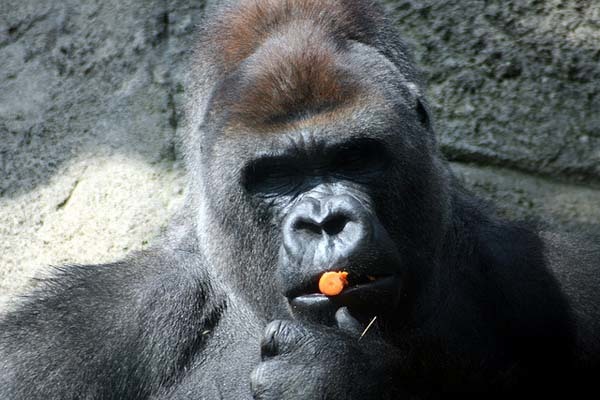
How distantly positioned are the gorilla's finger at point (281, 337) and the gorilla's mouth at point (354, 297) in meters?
0.08

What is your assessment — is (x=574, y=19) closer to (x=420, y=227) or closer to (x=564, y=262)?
(x=564, y=262)

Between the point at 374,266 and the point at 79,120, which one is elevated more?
the point at 374,266

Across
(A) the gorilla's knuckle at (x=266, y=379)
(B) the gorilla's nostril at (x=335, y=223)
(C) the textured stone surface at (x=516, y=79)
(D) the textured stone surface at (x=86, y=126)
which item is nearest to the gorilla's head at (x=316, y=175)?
(B) the gorilla's nostril at (x=335, y=223)

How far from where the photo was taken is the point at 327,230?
12.2 ft

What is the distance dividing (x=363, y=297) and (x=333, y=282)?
0.19 metres

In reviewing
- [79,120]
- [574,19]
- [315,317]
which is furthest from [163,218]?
[574,19]

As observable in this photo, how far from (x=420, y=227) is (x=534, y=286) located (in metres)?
0.74

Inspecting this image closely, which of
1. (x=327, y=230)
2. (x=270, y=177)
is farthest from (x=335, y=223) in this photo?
(x=270, y=177)

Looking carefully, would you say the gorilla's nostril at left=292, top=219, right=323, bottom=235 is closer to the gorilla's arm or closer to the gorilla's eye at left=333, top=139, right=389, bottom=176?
the gorilla's eye at left=333, top=139, right=389, bottom=176

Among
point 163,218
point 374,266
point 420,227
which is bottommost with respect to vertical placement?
point 163,218

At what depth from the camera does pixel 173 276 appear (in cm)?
466

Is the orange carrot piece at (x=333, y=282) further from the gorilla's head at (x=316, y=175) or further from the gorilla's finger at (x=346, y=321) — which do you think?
the gorilla's finger at (x=346, y=321)

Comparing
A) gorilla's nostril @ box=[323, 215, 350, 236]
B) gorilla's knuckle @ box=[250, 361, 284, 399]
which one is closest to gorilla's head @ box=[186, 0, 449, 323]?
gorilla's nostril @ box=[323, 215, 350, 236]

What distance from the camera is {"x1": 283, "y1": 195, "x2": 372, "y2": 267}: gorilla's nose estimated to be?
3652 mm
